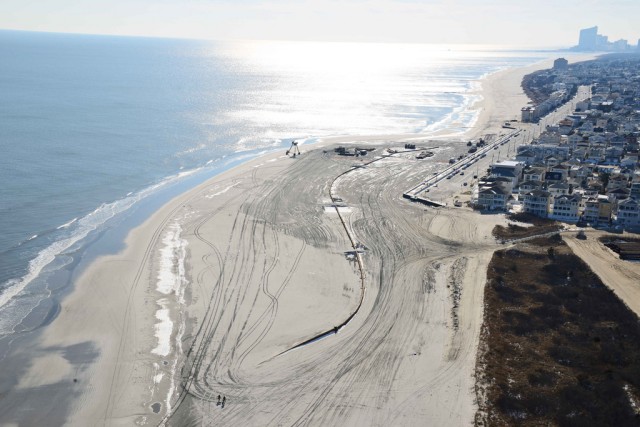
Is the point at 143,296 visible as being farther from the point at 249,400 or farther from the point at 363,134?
the point at 363,134

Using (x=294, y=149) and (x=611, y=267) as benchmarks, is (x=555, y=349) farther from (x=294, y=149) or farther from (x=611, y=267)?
(x=294, y=149)

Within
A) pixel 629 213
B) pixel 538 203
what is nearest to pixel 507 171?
pixel 538 203

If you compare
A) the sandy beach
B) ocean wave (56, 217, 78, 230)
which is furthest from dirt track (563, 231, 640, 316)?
ocean wave (56, 217, 78, 230)

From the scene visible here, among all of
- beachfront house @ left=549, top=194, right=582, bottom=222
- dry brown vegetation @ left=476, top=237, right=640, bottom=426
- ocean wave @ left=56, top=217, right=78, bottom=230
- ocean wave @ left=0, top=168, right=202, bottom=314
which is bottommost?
dry brown vegetation @ left=476, top=237, right=640, bottom=426

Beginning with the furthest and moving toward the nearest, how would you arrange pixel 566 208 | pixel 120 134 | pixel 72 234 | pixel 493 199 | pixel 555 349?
pixel 120 134, pixel 493 199, pixel 566 208, pixel 72 234, pixel 555 349

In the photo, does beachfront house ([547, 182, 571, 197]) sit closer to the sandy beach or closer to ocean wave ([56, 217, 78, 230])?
the sandy beach

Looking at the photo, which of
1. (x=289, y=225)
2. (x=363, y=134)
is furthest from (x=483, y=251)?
(x=363, y=134)

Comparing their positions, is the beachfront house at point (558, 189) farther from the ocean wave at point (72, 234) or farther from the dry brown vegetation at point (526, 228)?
the ocean wave at point (72, 234)

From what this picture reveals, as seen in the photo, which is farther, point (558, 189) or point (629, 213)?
point (558, 189)
